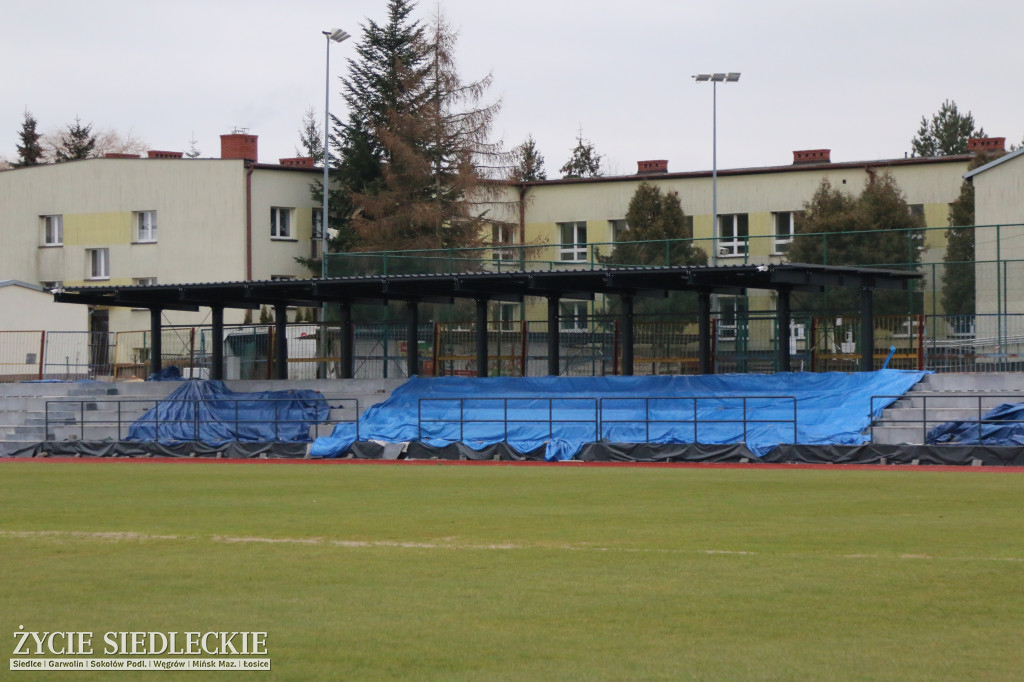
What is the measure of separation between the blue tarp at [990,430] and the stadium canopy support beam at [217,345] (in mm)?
22502

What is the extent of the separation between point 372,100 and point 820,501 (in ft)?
176

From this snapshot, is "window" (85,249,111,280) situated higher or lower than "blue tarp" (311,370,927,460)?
higher

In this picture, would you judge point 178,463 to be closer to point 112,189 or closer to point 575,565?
point 575,565

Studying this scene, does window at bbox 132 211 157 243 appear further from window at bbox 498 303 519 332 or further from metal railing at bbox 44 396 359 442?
metal railing at bbox 44 396 359 442

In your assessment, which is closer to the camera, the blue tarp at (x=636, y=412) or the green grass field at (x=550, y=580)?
the green grass field at (x=550, y=580)

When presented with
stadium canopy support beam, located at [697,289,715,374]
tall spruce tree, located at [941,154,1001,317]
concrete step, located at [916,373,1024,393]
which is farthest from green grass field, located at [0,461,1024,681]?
tall spruce tree, located at [941,154,1001,317]

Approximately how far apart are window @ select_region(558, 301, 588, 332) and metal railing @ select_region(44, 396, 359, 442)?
8238 mm

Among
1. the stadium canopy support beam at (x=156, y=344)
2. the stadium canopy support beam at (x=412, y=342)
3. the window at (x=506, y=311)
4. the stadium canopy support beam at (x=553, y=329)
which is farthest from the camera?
the window at (x=506, y=311)

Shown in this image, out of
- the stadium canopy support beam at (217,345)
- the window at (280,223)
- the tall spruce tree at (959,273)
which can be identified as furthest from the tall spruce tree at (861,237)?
the window at (280,223)

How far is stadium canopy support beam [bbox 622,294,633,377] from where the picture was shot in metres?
37.0

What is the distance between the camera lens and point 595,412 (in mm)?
31938

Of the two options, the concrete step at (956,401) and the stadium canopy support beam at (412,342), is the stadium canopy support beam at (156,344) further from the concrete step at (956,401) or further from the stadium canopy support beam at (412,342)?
the concrete step at (956,401)

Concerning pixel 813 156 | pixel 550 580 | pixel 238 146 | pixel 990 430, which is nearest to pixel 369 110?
pixel 238 146

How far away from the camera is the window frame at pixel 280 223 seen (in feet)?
208
